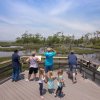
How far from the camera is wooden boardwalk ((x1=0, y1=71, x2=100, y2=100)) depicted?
275 inches

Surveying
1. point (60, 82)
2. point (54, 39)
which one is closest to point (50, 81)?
point (60, 82)

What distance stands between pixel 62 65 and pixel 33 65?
5883mm

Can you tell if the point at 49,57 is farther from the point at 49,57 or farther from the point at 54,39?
the point at 54,39

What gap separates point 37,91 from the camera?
7695 millimetres

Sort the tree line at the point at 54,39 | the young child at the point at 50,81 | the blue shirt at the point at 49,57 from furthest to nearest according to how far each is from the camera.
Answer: the tree line at the point at 54,39 < the blue shirt at the point at 49,57 < the young child at the point at 50,81

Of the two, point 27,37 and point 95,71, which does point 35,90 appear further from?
point 27,37

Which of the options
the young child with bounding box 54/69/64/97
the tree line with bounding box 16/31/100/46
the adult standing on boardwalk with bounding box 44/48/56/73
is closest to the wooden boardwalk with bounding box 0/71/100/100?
the young child with bounding box 54/69/64/97

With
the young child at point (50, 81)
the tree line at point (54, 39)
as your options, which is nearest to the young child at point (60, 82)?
the young child at point (50, 81)

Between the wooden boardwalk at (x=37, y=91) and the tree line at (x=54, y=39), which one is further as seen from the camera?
the tree line at (x=54, y=39)

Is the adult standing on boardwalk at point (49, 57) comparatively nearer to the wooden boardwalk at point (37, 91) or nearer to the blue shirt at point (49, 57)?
the blue shirt at point (49, 57)

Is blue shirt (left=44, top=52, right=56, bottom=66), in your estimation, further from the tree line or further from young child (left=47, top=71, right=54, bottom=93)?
the tree line

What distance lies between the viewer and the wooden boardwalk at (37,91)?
6.99 m

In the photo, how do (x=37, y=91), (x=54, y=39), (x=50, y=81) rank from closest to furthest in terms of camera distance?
(x=50, y=81) → (x=37, y=91) → (x=54, y=39)

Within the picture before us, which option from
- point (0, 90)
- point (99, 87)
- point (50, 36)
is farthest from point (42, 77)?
point (50, 36)
